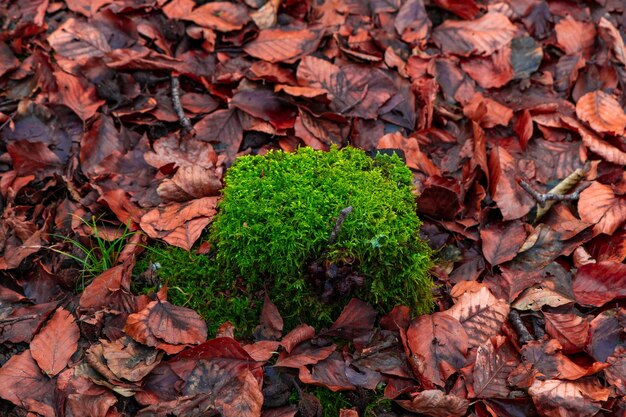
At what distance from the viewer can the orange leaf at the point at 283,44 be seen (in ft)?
11.3

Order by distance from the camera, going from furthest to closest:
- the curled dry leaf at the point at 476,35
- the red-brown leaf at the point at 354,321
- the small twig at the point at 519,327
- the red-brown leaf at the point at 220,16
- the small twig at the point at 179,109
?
the curled dry leaf at the point at 476,35, the red-brown leaf at the point at 220,16, the small twig at the point at 179,109, the small twig at the point at 519,327, the red-brown leaf at the point at 354,321

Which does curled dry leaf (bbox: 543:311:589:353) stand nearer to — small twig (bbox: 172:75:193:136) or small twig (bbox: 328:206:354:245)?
small twig (bbox: 328:206:354:245)

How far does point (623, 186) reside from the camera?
3.13m

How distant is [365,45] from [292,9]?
20.5 inches

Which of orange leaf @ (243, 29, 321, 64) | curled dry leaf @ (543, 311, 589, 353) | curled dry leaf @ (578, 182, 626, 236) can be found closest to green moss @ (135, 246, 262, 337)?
curled dry leaf @ (543, 311, 589, 353)

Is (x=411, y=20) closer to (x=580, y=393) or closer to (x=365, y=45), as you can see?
(x=365, y=45)

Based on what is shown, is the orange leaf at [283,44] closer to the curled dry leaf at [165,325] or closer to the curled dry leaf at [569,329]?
the curled dry leaf at [165,325]

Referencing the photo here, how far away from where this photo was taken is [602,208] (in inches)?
117


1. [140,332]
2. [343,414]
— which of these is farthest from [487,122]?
[140,332]

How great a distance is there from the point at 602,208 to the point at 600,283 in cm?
42

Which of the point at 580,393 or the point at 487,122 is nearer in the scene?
the point at 580,393

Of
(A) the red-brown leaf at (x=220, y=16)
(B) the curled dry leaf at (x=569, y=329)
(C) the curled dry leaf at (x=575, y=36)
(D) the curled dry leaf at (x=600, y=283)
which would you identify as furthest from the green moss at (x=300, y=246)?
(C) the curled dry leaf at (x=575, y=36)

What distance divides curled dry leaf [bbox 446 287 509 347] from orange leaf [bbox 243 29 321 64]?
5.39 ft

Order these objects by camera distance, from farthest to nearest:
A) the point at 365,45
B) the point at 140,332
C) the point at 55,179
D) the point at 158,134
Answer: the point at 365,45 < the point at 158,134 < the point at 55,179 < the point at 140,332
